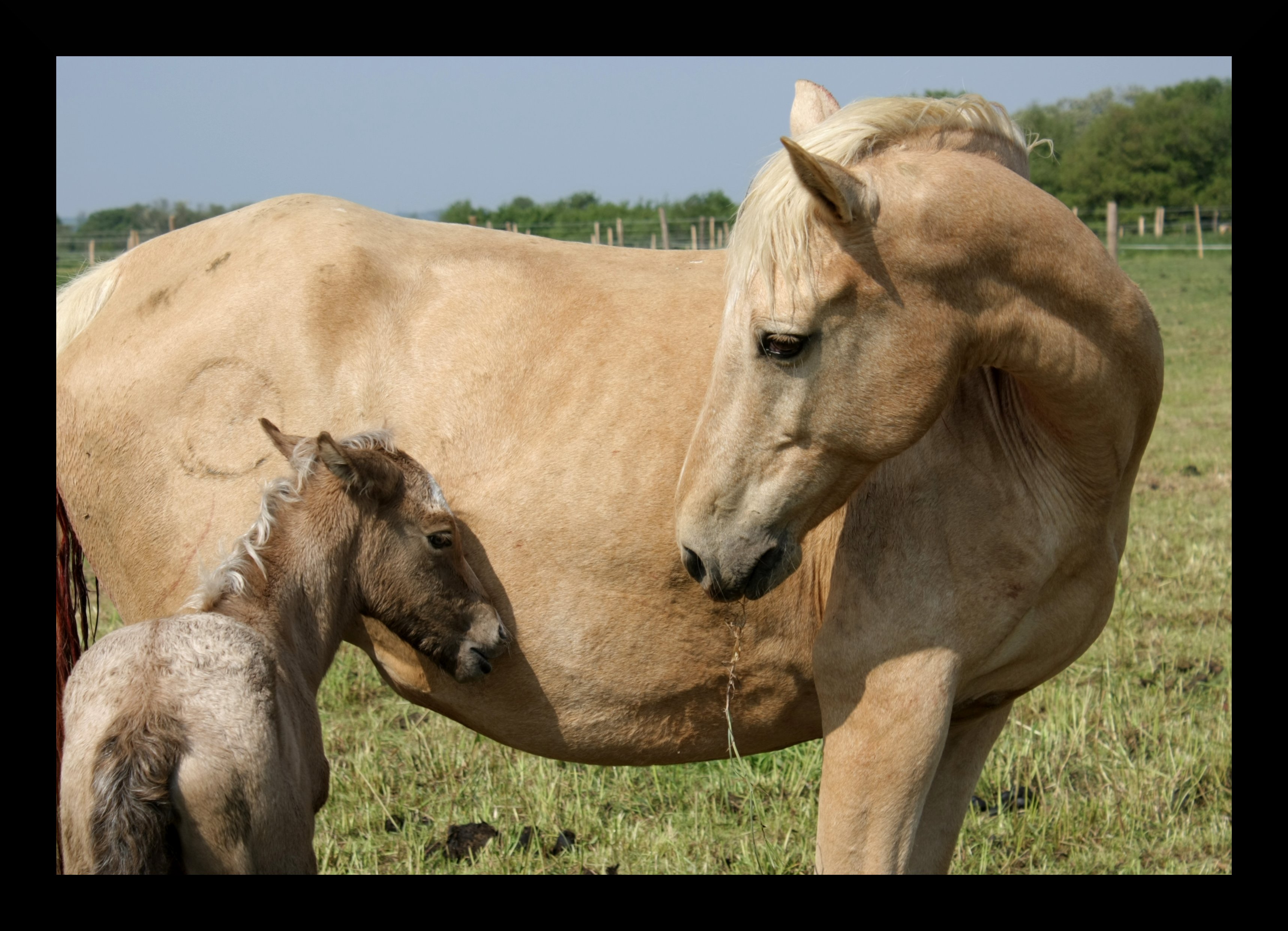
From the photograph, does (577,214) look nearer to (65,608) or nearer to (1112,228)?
(1112,228)

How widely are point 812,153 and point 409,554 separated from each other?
1.64 meters

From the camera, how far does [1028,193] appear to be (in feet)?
7.94

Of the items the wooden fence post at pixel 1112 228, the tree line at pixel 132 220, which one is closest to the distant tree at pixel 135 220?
the tree line at pixel 132 220

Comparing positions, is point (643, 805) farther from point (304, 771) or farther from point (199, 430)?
point (199, 430)

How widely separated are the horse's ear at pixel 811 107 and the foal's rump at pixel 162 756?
2149 mm

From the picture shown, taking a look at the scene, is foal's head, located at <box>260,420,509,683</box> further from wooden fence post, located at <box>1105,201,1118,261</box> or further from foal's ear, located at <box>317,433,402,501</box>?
wooden fence post, located at <box>1105,201,1118,261</box>

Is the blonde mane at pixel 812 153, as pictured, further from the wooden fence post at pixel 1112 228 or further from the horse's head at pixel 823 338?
the wooden fence post at pixel 1112 228

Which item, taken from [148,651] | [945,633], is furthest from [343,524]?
[945,633]

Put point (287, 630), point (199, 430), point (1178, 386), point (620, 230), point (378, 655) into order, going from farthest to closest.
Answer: point (620, 230) < point (1178, 386) < point (378, 655) < point (199, 430) < point (287, 630)

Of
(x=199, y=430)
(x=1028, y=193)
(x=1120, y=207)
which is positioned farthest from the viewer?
(x=1120, y=207)

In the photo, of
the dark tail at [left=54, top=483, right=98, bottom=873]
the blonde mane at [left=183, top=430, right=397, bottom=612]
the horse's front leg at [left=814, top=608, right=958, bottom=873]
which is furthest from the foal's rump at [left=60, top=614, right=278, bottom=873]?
the horse's front leg at [left=814, top=608, right=958, bottom=873]

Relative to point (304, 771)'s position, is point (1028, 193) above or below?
above

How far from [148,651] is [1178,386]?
13406 mm

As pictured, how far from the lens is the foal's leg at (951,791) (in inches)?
127
